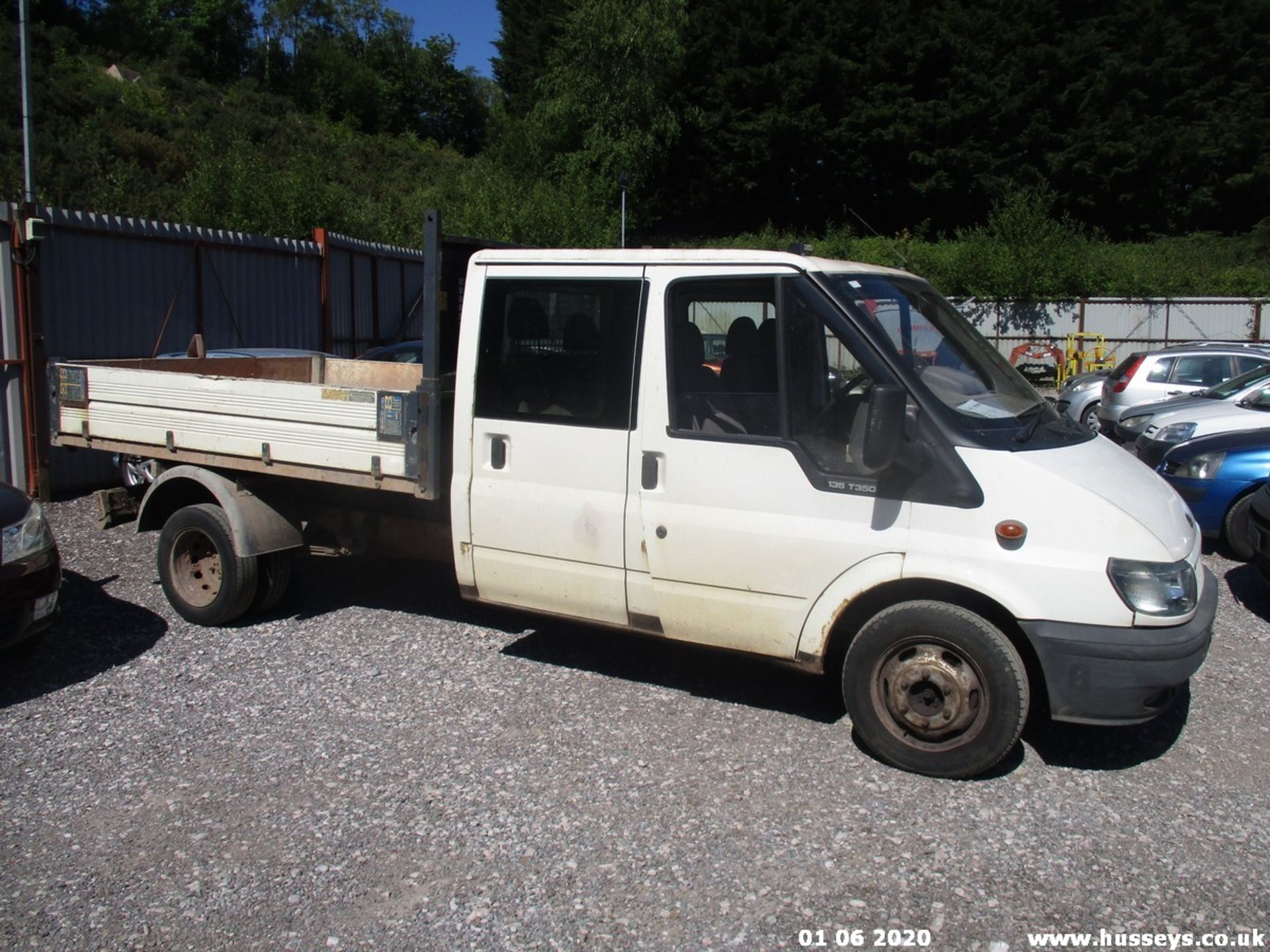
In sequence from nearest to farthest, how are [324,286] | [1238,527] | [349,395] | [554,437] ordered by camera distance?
[554,437] < [349,395] < [1238,527] < [324,286]

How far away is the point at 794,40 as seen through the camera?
52500mm

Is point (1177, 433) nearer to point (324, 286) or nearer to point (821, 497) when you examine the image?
point (821, 497)

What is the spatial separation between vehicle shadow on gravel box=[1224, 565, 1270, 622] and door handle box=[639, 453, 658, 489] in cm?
457

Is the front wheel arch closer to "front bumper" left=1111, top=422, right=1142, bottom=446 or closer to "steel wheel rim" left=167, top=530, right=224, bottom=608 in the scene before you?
"steel wheel rim" left=167, top=530, right=224, bottom=608

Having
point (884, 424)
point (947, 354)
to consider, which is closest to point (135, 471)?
point (947, 354)

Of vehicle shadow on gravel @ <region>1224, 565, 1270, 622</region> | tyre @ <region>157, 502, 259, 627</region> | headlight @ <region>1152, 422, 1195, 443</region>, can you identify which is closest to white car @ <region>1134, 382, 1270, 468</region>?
headlight @ <region>1152, 422, 1195, 443</region>

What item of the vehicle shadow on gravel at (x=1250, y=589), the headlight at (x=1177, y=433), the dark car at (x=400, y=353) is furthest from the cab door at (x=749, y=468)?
the dark car at (x=400, y=353)

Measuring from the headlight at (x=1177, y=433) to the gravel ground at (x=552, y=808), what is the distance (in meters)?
4.00

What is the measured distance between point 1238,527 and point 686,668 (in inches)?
203

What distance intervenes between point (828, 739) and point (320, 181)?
1001 inches

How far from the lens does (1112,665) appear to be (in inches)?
163

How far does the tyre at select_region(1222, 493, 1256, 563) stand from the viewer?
8305 millimetres

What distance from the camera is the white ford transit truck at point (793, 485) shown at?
13.8 ft

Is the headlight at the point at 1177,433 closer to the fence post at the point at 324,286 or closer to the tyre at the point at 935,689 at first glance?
the tyre at the point at 935,689
